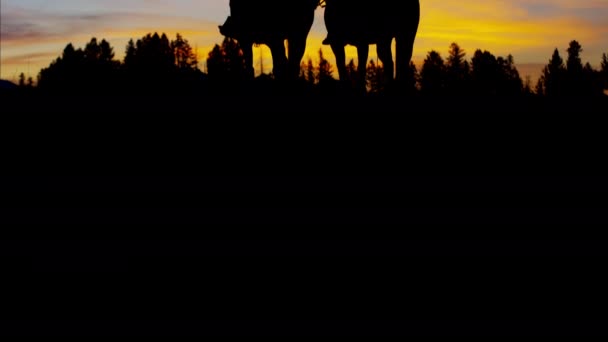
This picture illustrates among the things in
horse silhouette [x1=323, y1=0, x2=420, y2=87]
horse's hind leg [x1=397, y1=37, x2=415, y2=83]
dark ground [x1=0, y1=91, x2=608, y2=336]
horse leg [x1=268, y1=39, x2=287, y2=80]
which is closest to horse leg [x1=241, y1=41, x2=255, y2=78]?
horse leg [x1=268, y1=39, x2=287, y2=80]

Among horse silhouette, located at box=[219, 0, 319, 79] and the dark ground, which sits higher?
horse silhouette, located at box=[219, 0, 319, 79]

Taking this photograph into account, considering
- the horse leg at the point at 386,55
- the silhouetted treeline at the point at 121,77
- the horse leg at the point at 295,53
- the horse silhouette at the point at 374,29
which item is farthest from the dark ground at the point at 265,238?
the horse leg at the point at 386,55

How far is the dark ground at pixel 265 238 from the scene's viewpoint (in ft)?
10.6

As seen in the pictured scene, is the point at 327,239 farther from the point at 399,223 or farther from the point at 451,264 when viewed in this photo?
the point at 451,264

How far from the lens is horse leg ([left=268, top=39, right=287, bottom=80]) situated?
7.76 meters

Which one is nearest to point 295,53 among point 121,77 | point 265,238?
point 121,77

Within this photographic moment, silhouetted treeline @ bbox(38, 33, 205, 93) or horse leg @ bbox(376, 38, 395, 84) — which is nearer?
silhouetted treeline @ bbox(38, 33, 205, 93)

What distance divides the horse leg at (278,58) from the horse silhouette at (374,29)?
810mm

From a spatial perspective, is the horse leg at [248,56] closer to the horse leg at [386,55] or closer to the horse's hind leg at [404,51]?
the horse leg at [386,55]

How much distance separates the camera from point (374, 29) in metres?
8.20

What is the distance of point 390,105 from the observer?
3.86 m

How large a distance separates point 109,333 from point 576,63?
119382 mm

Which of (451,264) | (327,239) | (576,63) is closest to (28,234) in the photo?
(327,239)

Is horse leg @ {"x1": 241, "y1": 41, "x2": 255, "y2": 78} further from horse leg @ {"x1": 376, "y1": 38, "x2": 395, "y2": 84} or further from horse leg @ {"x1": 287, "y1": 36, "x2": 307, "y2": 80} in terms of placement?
horse leg @ {"x1": 376, "y1": 38, "x2": 395, "y2": 84}
